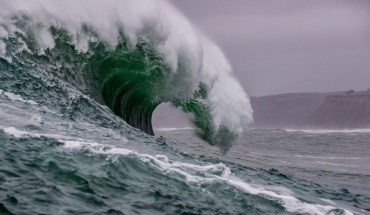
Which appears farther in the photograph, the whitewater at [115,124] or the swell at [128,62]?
the swell at [128,62]

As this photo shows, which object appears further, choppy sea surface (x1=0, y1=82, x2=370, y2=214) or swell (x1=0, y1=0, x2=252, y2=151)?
swell (x1=0, y1=0, x2=252, y2=151)

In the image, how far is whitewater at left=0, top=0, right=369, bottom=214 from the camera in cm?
632

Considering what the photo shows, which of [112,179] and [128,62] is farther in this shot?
[128,62]

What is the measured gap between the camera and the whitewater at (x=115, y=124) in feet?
20.7

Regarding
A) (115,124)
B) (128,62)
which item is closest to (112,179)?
(115,124)

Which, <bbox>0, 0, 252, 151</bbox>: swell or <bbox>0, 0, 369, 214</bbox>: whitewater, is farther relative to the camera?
<bbox>0, 0, 252, 151</bbox>: swell

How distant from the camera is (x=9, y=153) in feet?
23.0

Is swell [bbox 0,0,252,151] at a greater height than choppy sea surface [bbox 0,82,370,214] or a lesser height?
greater

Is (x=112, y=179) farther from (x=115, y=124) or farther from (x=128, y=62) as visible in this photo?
(x=128, y=62)

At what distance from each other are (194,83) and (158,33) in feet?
7.86

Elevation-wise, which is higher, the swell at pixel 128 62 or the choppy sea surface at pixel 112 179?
the swell at pixel 128 62

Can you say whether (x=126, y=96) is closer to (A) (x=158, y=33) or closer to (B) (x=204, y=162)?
(A) (x=158, y=33)

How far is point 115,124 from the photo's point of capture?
1142 centimetres

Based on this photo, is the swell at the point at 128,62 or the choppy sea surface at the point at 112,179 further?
the swell at the point at 128,62
